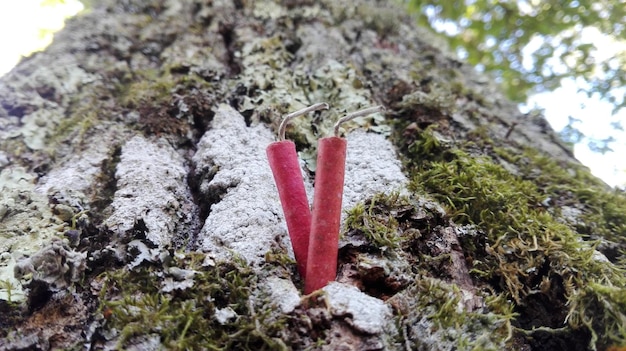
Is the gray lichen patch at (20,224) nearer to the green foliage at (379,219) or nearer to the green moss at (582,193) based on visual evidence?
the green foliage at (379,219)

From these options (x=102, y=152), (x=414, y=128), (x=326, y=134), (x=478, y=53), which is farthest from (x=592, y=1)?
(x=102, y=152)

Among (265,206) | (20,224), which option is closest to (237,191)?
(265,206)

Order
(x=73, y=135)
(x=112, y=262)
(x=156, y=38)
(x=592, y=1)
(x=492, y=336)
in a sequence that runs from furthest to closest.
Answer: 1. (x=592, y=1)
2. (x=156, y=38)
3. (x=73, y=135)
4. (x=112, y=262)
5. (x=492, y=336)

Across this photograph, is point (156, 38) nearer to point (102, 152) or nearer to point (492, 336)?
point (102, 152)

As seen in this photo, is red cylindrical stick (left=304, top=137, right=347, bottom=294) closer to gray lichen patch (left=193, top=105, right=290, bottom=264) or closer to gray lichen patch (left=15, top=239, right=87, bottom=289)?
gray lichen patch (left=193, top=105, right=290, bottom=264)

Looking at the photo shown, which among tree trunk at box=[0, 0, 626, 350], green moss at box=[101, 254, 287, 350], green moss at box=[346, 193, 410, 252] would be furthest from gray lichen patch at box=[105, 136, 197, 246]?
green moss at box=[346, 193, 410, 252]
